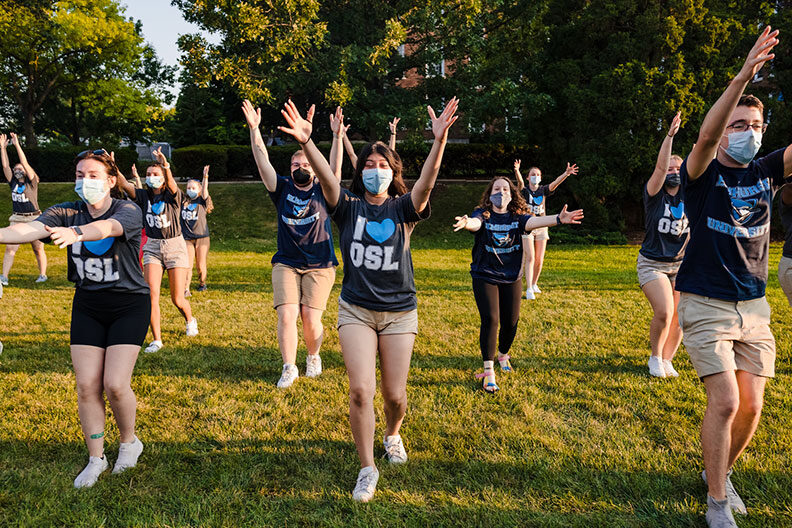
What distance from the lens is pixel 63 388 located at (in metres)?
5.53

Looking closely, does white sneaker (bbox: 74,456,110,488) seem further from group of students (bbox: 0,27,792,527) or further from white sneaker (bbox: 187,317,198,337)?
white sneaker (bbox: 187,317,198,337)

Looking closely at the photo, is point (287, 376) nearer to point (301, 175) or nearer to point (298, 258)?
point (298, 258)

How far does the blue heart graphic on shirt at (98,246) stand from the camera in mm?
3865

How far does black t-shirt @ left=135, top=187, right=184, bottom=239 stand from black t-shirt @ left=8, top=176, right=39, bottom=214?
5.10 metres

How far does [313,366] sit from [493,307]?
2.15m

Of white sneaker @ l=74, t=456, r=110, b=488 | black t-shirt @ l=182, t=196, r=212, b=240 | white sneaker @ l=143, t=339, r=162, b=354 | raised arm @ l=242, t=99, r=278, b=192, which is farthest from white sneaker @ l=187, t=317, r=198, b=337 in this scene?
white sneaker @ l=74, t=456, r=110, b=488

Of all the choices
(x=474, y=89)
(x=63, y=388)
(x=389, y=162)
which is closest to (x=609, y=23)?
(x=474, y=89)

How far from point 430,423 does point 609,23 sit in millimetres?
17750

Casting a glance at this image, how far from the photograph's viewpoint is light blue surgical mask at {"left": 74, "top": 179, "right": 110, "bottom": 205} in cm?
379

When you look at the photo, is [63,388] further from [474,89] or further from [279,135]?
[279,135]

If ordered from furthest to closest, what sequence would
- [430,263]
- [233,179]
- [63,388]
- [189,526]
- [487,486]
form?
[233,179]
[430,263]
[63,388]
[487,486]
[189,526]

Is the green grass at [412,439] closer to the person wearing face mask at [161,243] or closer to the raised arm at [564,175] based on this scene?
the person wearing face mask at [161,243]

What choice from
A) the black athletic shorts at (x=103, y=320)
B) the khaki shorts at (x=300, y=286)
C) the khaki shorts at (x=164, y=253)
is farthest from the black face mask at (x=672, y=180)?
the khaki shorts at (x=164, y=253)

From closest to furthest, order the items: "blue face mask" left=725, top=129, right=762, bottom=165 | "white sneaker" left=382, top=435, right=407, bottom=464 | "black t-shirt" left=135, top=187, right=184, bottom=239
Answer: "blue face mask" left=725, top=129, right=762, bottom=165, "white sneaker" left=382, top=435, right=407, bottom=464, "black t-shirt" left=135, top=187, right=184, bottom=239
